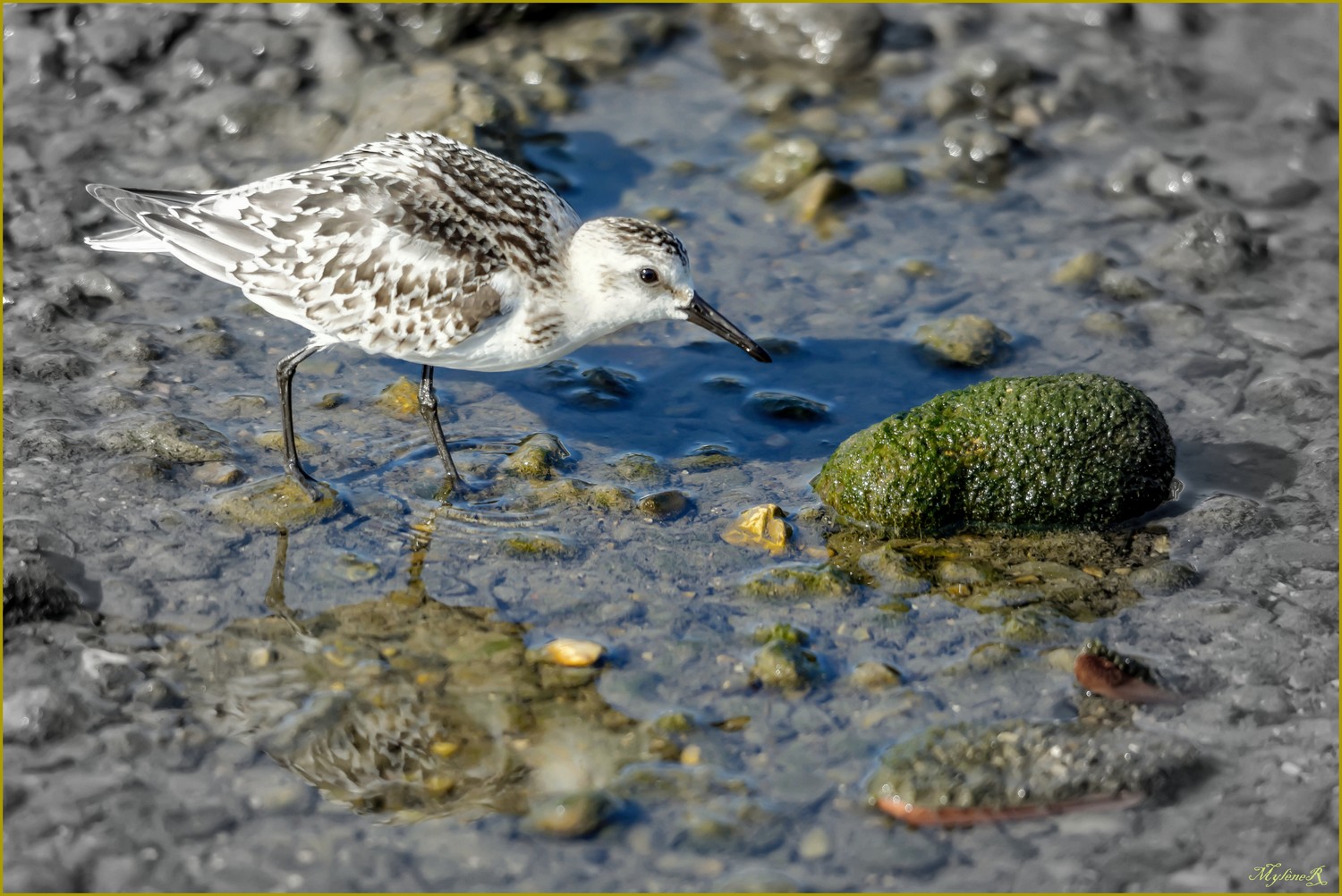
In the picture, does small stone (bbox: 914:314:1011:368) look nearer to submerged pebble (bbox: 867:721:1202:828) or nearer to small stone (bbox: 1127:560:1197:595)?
small stone (bbox: 1127:560:1197:595)

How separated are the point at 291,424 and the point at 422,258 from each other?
3.47ft

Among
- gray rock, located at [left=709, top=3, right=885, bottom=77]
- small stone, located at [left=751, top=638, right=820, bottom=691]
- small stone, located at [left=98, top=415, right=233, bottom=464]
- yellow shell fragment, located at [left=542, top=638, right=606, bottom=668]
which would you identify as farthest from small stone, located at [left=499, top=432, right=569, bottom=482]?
gray rock, located at [left=709, top=3, right=885, bottom=77]

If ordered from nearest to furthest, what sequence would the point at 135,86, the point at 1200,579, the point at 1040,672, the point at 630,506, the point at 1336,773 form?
the point at 1336,773, the point at 1040,672, the point at 1200,579, the point at 630,506, the point at 135,86

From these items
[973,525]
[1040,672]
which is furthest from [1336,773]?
[973,525]

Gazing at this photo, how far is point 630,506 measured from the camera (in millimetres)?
6645

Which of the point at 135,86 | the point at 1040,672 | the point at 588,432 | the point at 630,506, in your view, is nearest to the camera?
the point at 1040,672

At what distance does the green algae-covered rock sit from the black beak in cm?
80

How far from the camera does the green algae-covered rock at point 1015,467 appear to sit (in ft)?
21.2

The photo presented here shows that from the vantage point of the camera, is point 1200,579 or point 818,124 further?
point 818,124

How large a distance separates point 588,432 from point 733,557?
1286mm

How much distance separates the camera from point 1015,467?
6.47m

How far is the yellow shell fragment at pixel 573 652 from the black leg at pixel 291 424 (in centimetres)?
155

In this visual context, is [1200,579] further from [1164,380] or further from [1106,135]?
[1106,135]

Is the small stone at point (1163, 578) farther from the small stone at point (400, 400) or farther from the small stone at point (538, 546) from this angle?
the small stone at point (400, 400)
